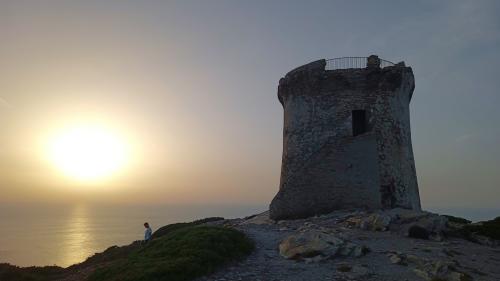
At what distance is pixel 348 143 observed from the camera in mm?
26594

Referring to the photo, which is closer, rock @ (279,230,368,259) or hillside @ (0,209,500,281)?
hillside @ (0,209,500,281)

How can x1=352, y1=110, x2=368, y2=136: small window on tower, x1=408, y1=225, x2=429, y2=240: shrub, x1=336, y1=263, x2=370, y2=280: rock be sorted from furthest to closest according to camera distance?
x1=352, y1=110, x2=368, y2=136: small window on tower
x1=408, y1=225, x2=429, y2=240: shrub
x1=336, y1=263, x2=370, y2=280: rock

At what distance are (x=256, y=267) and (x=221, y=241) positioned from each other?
275 centimetres

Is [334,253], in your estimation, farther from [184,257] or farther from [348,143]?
[348,143]

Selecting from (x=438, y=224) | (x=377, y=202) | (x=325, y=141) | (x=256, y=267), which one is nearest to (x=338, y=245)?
(x=256, y=267)

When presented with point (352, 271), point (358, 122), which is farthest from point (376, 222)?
point (358, 122)

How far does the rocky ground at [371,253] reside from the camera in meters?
14.7

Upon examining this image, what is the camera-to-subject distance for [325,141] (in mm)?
27188

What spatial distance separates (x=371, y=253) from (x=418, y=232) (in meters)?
4.33

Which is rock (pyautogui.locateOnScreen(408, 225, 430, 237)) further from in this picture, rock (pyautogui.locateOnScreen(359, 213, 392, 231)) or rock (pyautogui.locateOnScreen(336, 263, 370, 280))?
rock (pyautogui.locateOnScreen(336, 263, 370, 280))

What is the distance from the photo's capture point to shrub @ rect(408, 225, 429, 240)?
20031 millimetres

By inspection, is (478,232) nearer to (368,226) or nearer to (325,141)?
(368,226)

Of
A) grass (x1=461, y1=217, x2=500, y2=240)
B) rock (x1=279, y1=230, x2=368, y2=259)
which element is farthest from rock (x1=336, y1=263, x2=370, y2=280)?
grass (x1=461, y1=217, x2=500, y2=240)

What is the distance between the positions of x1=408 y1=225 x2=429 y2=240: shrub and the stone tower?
5.13 m
